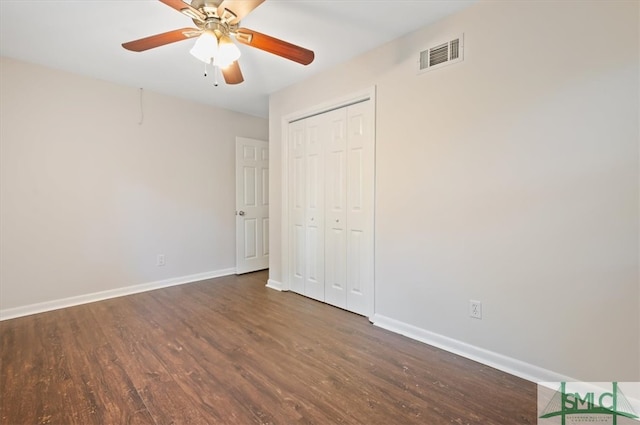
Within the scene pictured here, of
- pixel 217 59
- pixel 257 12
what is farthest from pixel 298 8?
pixel 217 59

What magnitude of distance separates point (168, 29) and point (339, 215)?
→ 85.1 inches

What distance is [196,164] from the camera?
163 inches

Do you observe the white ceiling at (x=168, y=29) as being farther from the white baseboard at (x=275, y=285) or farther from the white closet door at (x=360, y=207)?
the white baseboard at (x=275, y=285)

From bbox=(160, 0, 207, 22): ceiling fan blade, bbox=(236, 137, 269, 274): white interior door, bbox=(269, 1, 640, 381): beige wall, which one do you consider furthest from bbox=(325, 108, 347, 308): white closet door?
bbox=(236, 137, 269, 274): white interior door

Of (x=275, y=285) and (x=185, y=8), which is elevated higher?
(x=185, y=8)

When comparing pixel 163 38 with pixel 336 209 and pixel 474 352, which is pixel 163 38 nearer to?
pixel 336 209

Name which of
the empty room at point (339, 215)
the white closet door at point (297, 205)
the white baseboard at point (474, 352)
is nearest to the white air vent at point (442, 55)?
the empty room at point (339, 215)

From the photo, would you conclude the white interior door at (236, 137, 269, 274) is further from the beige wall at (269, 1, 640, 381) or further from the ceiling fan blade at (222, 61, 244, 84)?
the beige wall at (269, 1, 640, 381)

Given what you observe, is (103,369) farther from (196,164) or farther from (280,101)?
(280,101)

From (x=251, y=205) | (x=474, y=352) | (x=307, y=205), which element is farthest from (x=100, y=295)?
(x=474, y=352)

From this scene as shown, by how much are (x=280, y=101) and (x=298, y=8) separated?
5.32 feet

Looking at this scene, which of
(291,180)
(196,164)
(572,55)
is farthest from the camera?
(196,164)

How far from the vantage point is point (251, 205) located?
4656 mm

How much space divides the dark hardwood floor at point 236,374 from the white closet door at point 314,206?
0.56m
